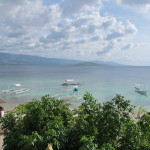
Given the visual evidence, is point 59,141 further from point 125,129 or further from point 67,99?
point 67,99

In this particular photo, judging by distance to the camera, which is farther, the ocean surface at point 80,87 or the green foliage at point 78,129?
the ocean surface at point 80,87

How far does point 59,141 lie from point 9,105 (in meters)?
25.0

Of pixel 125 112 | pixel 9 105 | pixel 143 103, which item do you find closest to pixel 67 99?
pixel 9 105

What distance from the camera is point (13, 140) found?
564 cm

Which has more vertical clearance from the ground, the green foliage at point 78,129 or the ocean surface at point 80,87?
the green foliage at point 78,129

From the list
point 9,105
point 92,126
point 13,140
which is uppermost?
point 92,126

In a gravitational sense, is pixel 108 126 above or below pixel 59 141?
above

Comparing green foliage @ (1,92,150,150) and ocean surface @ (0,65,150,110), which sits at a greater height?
green foliage @ (1,92,150,150)

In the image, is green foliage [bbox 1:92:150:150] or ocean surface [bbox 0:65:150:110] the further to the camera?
ocean surface [bbox 0:65:150:110]

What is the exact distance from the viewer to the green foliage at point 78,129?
505 centimetres

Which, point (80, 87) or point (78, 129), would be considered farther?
point (80, 87)

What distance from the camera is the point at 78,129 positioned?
5.83 m

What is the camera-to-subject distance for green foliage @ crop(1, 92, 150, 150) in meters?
5.05

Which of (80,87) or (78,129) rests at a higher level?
(78,129)
